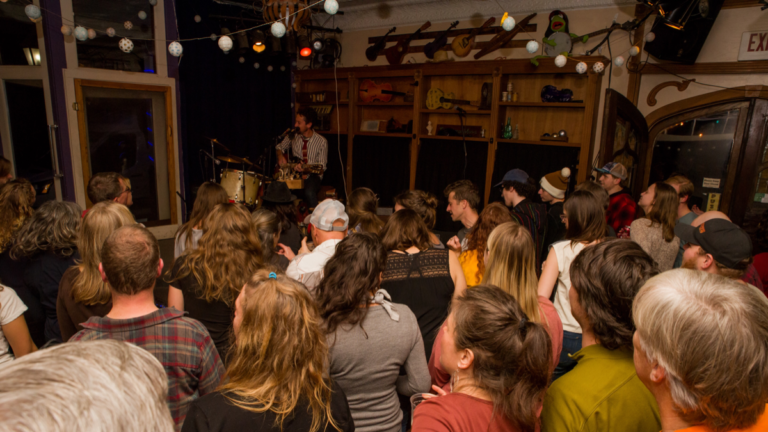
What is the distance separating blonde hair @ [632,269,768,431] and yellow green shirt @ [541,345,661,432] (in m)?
0.25

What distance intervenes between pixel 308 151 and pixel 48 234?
4.68 meters

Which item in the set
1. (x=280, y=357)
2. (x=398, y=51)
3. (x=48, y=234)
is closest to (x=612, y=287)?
(x=280, y=357)

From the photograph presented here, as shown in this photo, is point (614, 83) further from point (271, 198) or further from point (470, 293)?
point (470, 293)

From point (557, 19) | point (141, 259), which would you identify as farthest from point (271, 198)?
point (557, 19)

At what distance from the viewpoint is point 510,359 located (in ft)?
3.47

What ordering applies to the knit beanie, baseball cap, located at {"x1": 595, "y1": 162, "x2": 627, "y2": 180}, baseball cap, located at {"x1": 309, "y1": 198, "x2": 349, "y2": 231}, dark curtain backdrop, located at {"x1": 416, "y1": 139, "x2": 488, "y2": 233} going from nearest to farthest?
baseball cap, located at {"x1": 309, "y1": 198, "x2": 349, "y2": 231}
baseball cap, located at {"x1": 595, "y1": 162, "x2": 627, "y2": 180}
the knit beanie
dark curtain backdrop, located at {"x1": 416, "y1": 139, "x2": 488, "y2": 233}

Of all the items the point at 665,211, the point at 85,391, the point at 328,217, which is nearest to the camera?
the point at 85,391

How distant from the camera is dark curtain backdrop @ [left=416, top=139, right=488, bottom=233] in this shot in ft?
20.1

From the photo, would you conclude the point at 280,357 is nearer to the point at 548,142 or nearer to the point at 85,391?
the point at 85,391

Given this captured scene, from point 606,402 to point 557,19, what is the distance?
530cm

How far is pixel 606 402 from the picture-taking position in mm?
1103

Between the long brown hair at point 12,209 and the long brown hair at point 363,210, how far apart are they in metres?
1.93

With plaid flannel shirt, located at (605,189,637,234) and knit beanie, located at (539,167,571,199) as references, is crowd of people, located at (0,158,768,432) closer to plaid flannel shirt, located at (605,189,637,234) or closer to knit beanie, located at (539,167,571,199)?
plaid flannel shirt, located at (605,189,637,234)

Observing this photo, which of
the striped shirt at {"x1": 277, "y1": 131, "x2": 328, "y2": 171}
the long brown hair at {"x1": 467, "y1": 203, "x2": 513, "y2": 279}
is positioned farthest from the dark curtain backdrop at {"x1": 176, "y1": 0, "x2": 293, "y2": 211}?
the long brown hair at {"x1": 467, "y1": 203, "x2": 513, "y2": 279}
